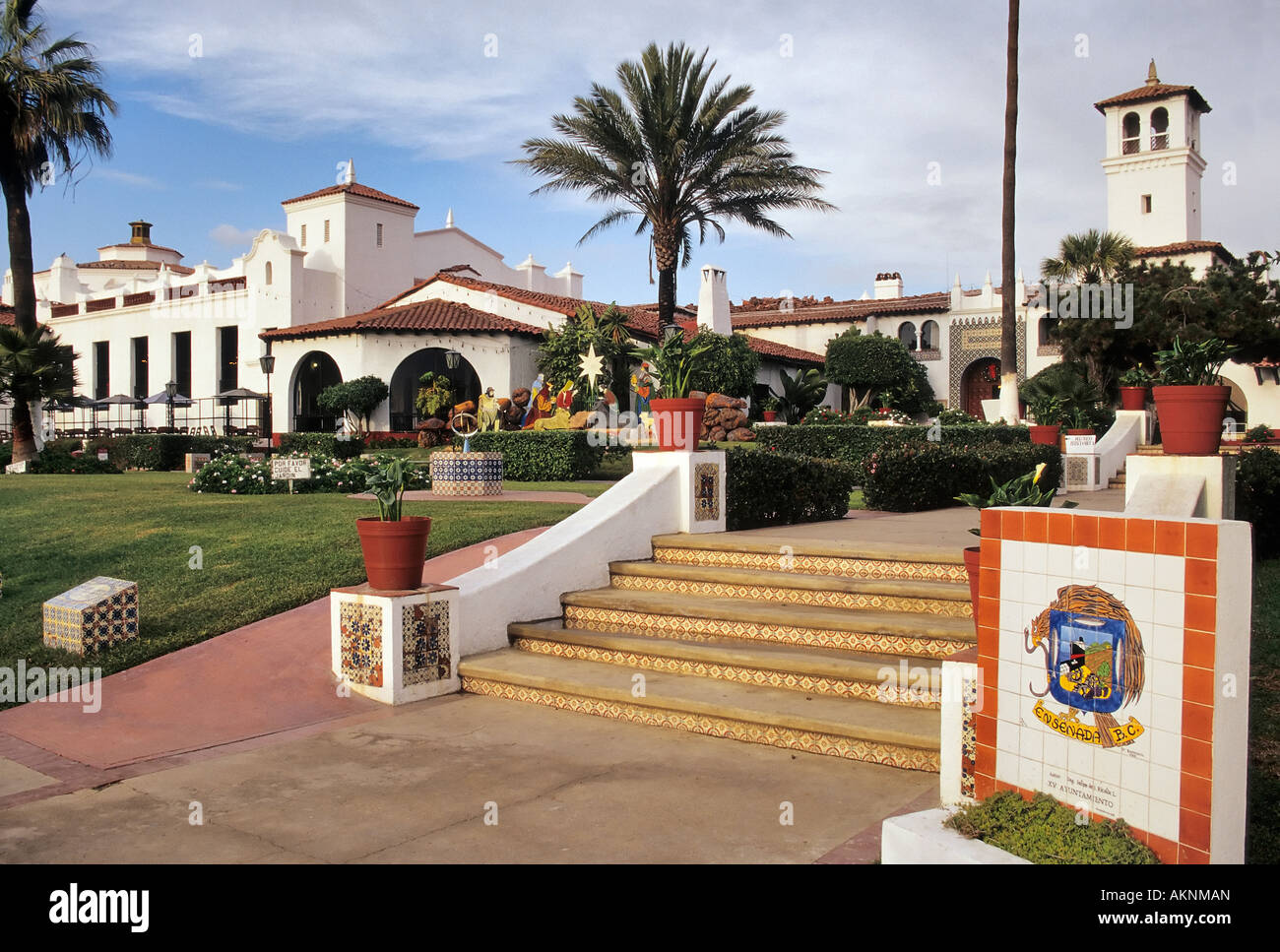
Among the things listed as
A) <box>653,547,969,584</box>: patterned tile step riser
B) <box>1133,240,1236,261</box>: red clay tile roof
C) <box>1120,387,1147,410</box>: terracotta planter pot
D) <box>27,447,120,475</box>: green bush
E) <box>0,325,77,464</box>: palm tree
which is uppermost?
<box>1133,240,1236,261</box>: red clay tile roof

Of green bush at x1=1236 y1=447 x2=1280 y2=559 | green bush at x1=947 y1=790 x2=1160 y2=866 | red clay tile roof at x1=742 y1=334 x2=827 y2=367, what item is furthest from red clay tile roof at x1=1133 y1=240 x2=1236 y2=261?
green bush at x1=947 y1=790 x2=1160 y2=866

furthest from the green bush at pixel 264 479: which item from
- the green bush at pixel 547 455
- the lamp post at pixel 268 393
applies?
the lamp post at pixel 268 393

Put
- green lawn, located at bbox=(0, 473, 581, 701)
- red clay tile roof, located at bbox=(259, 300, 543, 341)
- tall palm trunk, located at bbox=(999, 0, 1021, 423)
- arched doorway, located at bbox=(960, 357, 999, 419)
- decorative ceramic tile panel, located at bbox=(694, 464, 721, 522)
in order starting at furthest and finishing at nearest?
1. arched doorway, located at bbox=(960, 357, 999, 419)
2. red clay tile roof, located at bbox=(259, 300, 543, 341)
3. tall palm trunk, located at bbox=(999, 0, 1021, 423)
4. decorative ceramic tile panel, located at bbox=(694, 464, 721, 522)
5. green lawn, located at bbox=(0, 473, 581, 701)

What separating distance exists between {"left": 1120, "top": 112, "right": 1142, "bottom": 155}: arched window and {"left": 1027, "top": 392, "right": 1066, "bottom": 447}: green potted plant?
26414 mm

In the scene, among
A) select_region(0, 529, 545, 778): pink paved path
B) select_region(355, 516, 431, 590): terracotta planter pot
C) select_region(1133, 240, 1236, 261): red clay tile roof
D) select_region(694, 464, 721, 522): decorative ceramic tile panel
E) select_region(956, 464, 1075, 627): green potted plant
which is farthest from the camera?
select_region(1133, 240, 1236, 261): red clay tile roof

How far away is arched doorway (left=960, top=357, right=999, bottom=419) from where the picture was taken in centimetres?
3891

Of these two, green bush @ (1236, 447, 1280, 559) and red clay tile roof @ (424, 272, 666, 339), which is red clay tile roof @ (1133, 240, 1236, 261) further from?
green bush @ (1236, 447, 1280, 559)

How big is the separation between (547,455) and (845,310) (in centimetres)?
2616

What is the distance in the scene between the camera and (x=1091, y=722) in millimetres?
3473

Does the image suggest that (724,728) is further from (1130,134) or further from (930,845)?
(1130,134)

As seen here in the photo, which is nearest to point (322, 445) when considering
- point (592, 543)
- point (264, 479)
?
point (264, 479)

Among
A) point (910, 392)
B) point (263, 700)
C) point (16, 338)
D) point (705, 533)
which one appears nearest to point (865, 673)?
point (705, 533)
